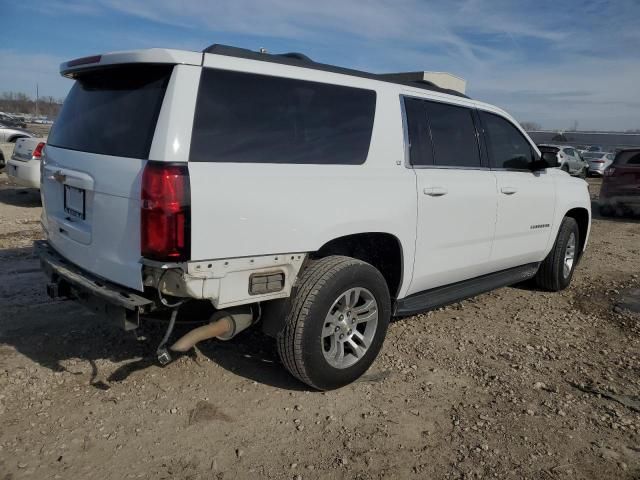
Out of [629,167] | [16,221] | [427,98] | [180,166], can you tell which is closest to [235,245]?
[180,166]

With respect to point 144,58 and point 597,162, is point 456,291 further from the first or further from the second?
point 597,162

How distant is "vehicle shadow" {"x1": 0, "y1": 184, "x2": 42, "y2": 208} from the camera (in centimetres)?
1001

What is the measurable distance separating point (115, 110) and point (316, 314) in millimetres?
1666

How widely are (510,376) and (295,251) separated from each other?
1.94 m

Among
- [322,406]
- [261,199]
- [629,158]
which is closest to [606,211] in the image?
[629,158]

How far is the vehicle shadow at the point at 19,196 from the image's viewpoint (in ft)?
32.9

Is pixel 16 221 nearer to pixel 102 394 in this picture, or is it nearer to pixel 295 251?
pixel 102 394

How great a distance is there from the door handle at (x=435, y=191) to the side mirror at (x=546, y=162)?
1685 mm

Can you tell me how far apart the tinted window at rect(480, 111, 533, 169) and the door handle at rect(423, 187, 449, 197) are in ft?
3.19

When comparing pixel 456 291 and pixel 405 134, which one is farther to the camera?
pixel 456 291

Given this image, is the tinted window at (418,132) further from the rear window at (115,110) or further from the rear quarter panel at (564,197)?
the rear quarter panel at (564,197)

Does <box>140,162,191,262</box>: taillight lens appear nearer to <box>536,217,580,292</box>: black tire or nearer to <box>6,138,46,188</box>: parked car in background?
<box>536,217,580,292</box>: black tire

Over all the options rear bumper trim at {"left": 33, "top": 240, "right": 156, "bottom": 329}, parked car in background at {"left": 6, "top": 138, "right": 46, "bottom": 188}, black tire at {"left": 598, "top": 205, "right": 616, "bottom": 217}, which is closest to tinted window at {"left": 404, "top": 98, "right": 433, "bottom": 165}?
rear bumper trim at {"left": 33, "top": 240, "right": 156, "bottom": 329}

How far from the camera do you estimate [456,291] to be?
4.36 metres
